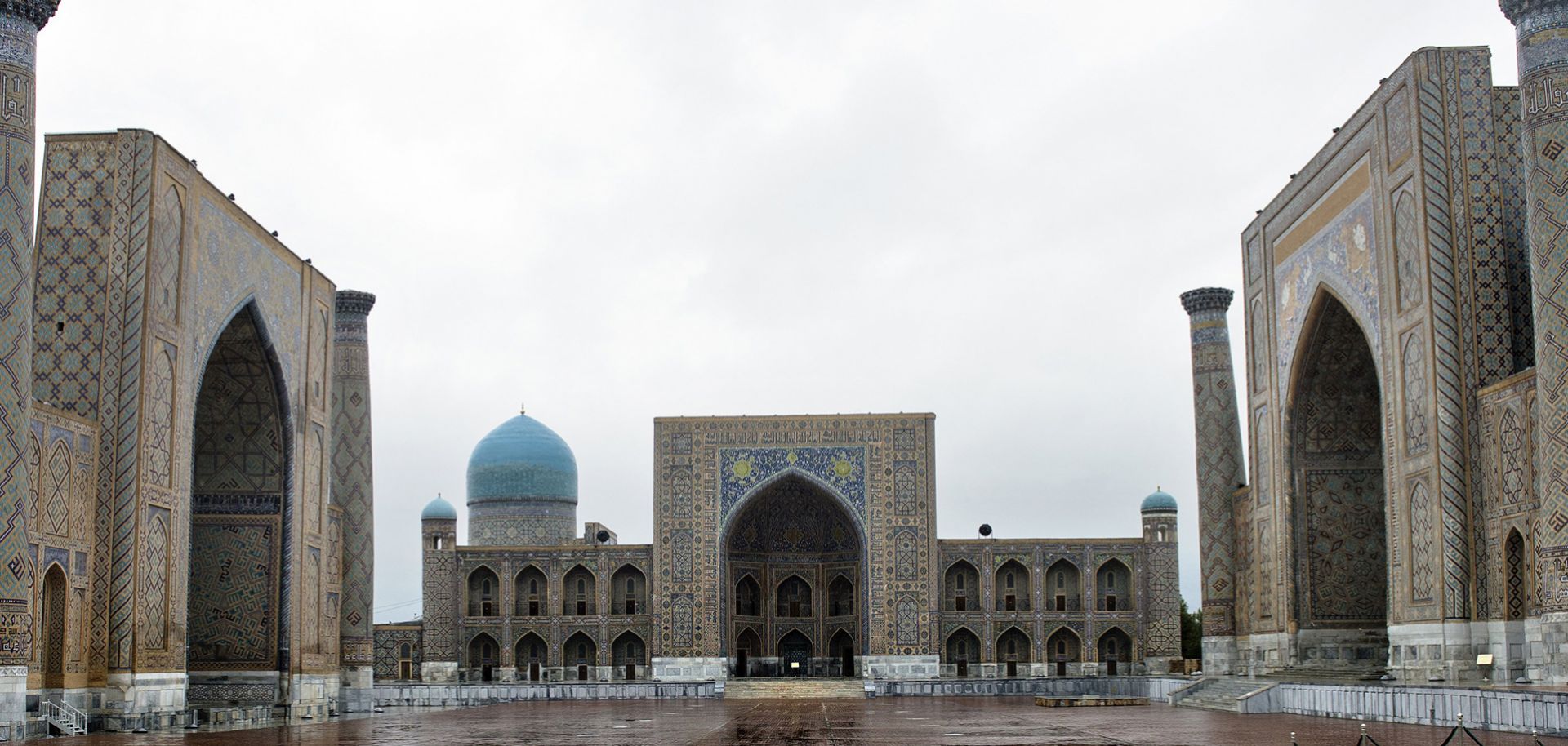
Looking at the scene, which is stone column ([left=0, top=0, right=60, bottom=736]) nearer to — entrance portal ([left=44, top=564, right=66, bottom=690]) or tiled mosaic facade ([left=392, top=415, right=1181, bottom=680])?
entrance portal ([left=44, top=564, right=66, bottom=690])

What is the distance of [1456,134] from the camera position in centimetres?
1767

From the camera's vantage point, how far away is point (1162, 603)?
35094mm

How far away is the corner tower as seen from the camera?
39812mm

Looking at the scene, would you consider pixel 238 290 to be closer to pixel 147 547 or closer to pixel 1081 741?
pixel 147 547

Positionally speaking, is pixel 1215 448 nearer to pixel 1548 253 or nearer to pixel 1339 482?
pixel 1339 482

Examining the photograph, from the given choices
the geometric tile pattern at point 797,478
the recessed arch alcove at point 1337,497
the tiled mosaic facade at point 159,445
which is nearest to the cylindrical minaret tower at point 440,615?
the geometric tile pattern at point 797,478

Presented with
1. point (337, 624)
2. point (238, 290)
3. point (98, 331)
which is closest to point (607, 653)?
point (337, 624)

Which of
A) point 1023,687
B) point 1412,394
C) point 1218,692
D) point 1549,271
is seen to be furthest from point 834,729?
point 1023,687

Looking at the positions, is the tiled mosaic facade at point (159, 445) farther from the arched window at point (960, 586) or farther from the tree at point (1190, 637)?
the tree at point (1190, 637)

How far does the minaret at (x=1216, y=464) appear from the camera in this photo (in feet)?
87.2

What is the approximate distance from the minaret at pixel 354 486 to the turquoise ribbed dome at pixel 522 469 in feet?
45.9

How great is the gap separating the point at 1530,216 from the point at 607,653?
24.2 metres

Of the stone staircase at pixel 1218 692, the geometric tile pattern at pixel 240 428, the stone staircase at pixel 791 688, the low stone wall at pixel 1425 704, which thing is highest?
the geometric tile pattern at pixel 240 428

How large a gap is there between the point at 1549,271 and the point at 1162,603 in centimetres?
2119
